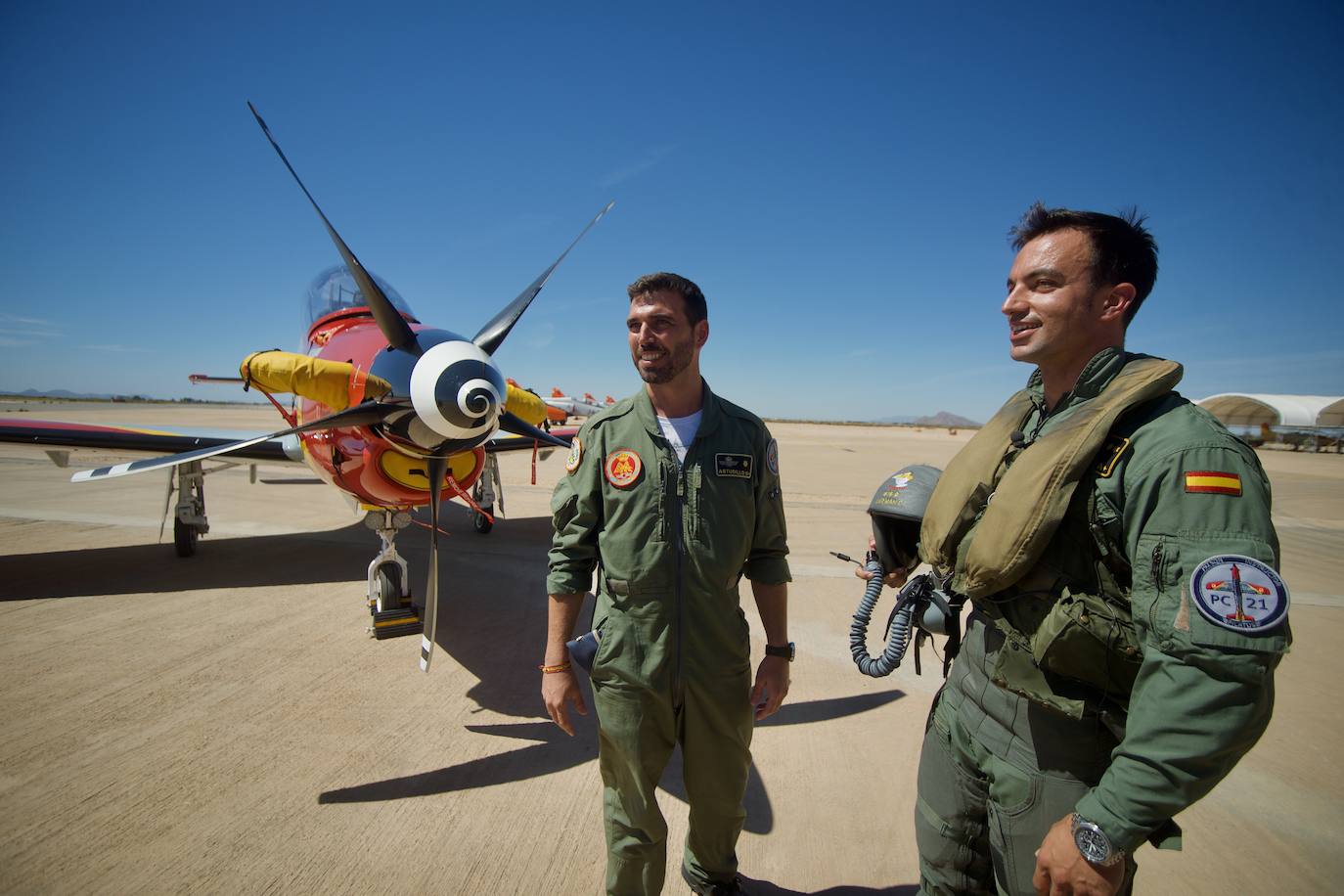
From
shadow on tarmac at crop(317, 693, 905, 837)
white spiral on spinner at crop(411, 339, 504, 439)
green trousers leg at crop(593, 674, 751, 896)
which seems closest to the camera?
green trousers leg at crop(593, 674, 751, 896)

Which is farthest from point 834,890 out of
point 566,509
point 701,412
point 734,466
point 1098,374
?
point 1098,374

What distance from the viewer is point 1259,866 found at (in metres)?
2.55

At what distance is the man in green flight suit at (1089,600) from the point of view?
1.10m

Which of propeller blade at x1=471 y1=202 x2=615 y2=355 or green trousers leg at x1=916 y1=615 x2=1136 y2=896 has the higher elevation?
propeller blade at x1=471 y1=202 x2=615 y2=355

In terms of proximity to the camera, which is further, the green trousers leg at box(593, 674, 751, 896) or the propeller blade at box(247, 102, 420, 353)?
the propeller blade at box(247, 102, 420, 353)

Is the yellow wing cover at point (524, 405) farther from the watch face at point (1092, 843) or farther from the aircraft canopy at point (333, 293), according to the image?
the watch face at point (1092, 843)

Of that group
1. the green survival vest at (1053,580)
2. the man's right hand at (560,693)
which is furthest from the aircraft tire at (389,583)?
the green survival vest at (1053,580)

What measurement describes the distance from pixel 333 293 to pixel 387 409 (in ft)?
9.77

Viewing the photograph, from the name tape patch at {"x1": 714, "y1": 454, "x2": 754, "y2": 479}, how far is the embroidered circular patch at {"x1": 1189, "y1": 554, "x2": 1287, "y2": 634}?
52.6 inches

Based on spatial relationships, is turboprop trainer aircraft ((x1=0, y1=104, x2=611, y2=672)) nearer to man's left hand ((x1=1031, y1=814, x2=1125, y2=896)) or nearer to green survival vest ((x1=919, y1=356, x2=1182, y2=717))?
green survival vest ((x1=919, y1=356, x2=1182, y2=717))

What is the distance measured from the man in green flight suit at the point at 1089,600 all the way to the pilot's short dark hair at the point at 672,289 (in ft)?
3.69

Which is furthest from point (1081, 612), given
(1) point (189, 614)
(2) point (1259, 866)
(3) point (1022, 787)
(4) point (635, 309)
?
(1) point (189, 614)

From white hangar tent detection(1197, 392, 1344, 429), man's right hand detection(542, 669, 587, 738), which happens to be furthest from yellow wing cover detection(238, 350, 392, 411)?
white hangar tent detection(1197, 392, 1344, 429)

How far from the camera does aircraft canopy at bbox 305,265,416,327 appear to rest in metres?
5.44
